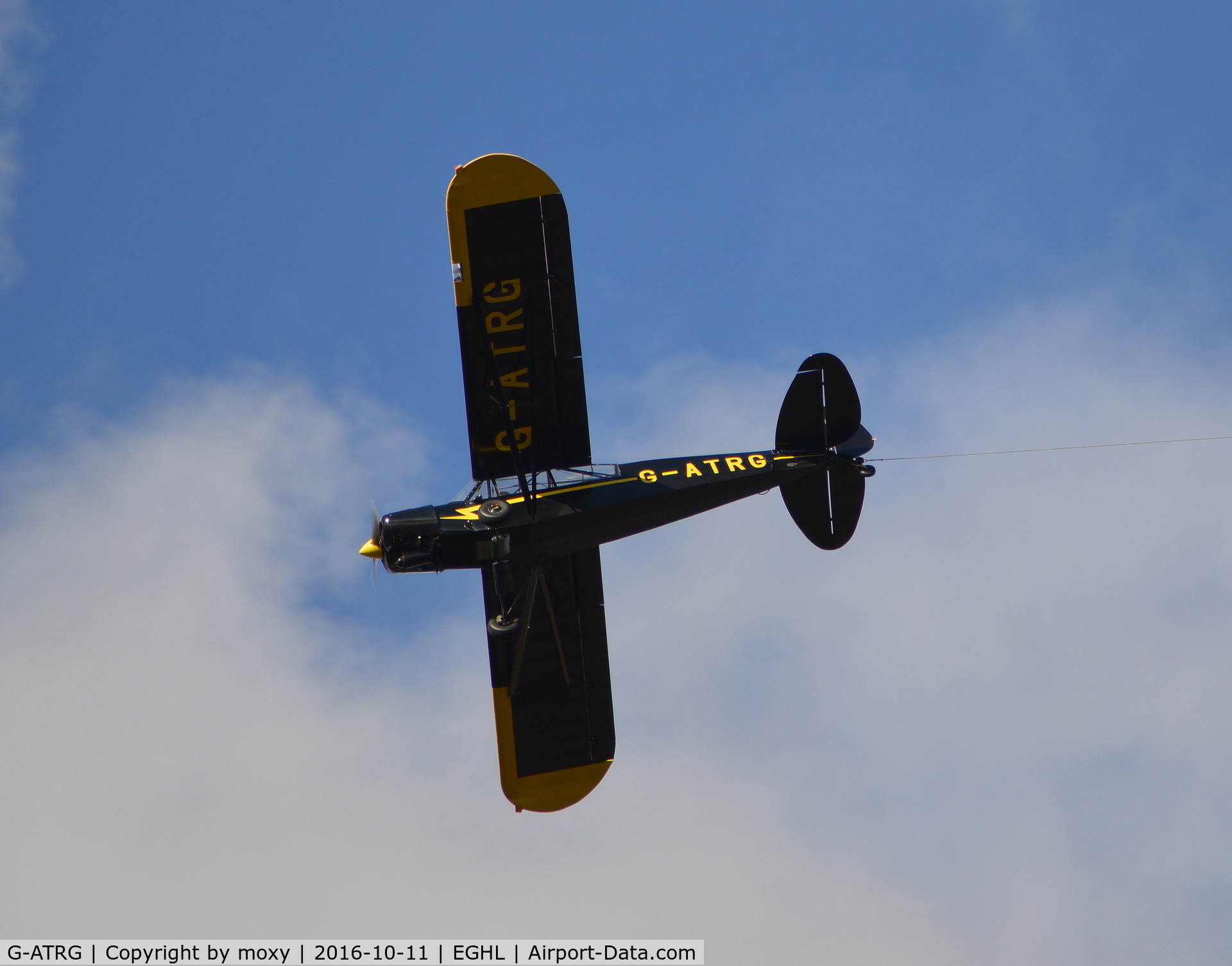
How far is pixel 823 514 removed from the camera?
64.2 feet

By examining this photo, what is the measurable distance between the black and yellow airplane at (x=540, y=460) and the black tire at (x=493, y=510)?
2cm

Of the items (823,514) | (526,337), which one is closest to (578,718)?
(823,514)

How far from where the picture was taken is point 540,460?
19031 mm

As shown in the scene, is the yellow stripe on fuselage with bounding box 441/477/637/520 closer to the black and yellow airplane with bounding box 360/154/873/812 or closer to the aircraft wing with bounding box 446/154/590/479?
the black and yellow airplane with bounding box 360/154/873/812

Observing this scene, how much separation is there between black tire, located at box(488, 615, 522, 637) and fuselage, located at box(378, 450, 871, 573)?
87 centimetres

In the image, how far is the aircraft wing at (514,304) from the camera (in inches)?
713

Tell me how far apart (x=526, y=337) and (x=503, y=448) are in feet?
5.69

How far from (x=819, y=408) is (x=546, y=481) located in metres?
4.31

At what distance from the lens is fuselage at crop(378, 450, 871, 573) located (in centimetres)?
1805

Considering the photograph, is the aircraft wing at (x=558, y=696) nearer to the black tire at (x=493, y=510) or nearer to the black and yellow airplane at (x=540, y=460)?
the black and yellow airplane at (x=540, y=460)

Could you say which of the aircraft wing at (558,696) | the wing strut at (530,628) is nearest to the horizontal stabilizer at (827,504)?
the aircraft wing at (558,696)

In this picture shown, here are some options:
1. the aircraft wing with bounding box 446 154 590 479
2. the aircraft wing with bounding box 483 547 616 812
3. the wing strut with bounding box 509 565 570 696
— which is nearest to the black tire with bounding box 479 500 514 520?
the aircraft wing with bounding box 446 154 590 479

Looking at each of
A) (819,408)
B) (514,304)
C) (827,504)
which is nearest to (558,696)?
(827,504)

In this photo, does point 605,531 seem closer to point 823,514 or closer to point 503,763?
point 823,514
